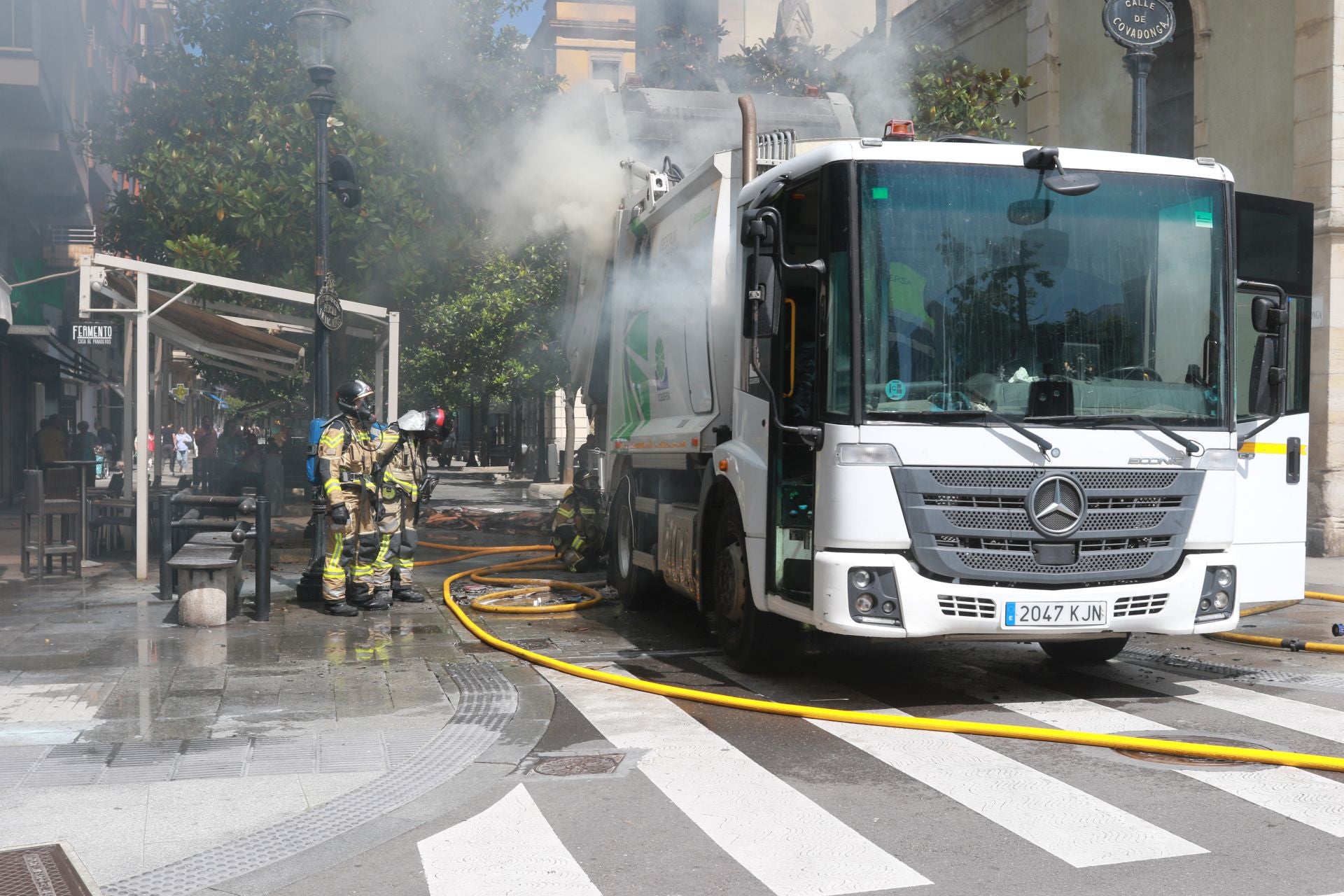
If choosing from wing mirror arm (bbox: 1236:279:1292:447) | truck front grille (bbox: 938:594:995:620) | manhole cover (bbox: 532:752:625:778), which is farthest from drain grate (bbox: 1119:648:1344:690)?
manhole cover (bbox: 532:752:625:778)

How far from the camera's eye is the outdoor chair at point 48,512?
12.3 meters

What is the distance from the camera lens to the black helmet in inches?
395

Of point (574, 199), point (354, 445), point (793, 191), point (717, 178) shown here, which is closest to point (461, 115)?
point (574, 199)

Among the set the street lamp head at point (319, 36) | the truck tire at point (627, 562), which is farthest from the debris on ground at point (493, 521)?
the street lamp head at point (319, 36)

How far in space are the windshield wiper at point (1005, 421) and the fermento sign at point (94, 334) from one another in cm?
2122

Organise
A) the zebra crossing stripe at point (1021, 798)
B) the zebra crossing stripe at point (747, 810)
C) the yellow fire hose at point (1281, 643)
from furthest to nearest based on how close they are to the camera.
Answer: the yellow fire hose at point (1281, 643) → the zebra crossing stripe at point (1021, 798) → the zebra crossing stripe at point (747, 810)

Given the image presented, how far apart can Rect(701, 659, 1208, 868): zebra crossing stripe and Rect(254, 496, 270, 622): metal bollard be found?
5.07 meters

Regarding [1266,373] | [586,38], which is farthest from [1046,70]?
[586,38]

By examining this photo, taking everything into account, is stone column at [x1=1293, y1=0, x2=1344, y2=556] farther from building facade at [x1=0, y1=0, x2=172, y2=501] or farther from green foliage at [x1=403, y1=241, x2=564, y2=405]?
building facade at [x1=0, y1=0, x2=172, y2=501]

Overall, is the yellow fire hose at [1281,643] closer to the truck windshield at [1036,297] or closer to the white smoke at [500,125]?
the truck windshield at [1036,297]

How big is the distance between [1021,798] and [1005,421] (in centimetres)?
206

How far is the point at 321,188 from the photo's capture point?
38.3 feet

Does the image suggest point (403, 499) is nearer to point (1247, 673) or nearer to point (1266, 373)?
point (1247, 673)

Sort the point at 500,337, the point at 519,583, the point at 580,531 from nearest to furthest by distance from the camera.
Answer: the point at 519,583 < the point at 580,531 < the point at 500,337
